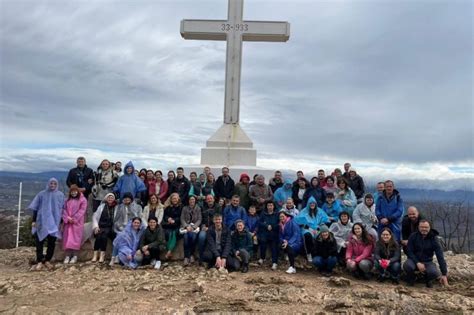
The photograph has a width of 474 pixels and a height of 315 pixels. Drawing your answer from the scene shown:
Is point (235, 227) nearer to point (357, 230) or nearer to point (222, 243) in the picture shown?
point (222, 243)

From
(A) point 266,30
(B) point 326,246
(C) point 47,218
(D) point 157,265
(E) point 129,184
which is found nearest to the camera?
(B) point 326,246

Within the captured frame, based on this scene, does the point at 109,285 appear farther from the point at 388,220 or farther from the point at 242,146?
the point at 242,146

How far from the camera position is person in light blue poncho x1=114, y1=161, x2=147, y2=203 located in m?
7.91

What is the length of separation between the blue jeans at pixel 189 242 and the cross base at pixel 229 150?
3.52 m

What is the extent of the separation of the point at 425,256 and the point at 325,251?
1541mm

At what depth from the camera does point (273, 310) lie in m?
5.09

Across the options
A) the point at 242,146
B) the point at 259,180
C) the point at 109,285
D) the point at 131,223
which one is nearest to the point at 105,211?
the point at 131,223

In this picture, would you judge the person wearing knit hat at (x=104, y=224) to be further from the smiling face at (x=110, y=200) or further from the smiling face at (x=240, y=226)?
the smiling face at (x=240, y=226)

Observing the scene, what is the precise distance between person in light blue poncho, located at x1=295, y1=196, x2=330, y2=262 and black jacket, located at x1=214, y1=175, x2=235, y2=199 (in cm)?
163

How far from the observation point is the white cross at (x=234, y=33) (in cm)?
1102

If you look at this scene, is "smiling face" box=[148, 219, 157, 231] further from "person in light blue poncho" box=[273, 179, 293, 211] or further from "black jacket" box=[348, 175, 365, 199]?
"black jacket" box=[348, 175, 365, 199]

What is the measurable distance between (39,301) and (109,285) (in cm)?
97

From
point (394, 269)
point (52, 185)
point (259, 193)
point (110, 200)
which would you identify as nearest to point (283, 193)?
point (259, 193)

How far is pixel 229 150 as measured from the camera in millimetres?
10664
